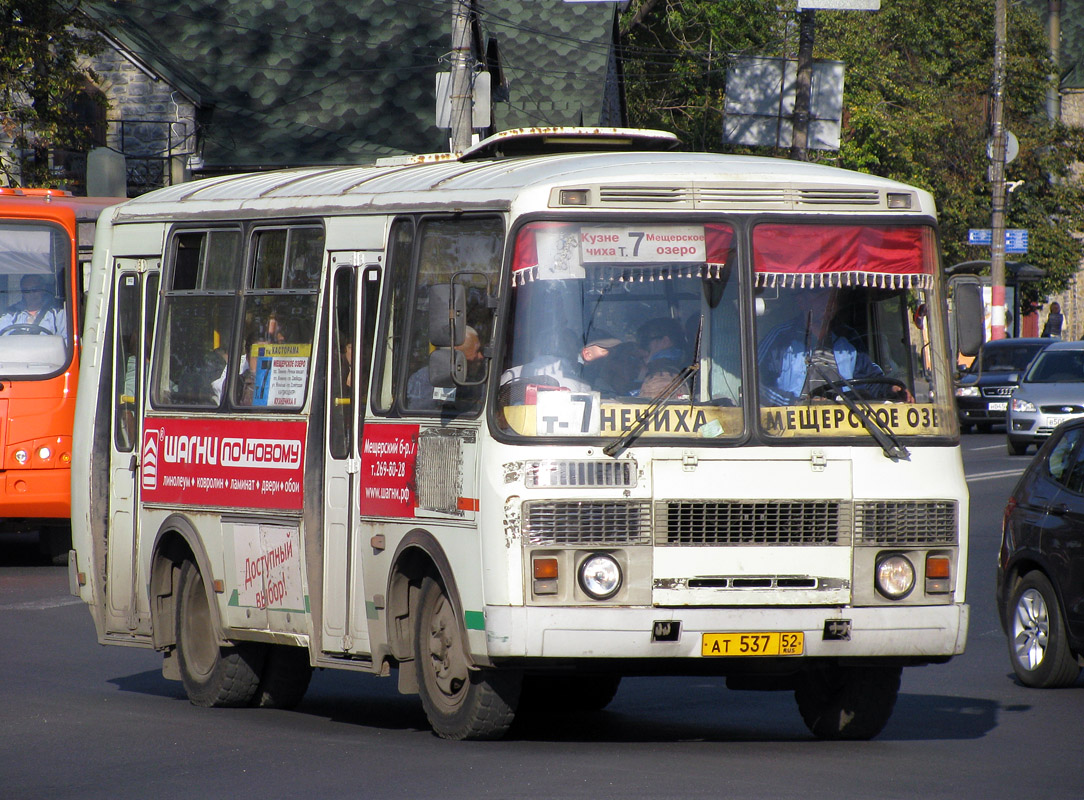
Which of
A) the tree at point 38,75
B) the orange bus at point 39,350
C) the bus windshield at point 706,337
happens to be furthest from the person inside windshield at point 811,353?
the tree at point 38,75

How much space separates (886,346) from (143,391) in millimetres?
4405

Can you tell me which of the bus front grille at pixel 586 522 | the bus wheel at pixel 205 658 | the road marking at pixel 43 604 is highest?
the bus front grille at pixel 586 522

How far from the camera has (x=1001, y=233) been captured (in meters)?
45.1

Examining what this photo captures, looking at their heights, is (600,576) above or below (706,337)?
below

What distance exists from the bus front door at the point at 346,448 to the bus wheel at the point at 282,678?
111cm

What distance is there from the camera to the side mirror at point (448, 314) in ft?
27.0

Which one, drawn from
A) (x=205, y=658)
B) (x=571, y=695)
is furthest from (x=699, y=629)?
(x=205, y=658)

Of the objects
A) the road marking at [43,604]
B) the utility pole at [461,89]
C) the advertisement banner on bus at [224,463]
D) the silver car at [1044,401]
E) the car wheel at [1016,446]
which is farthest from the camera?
the car wheel at [1016,446]

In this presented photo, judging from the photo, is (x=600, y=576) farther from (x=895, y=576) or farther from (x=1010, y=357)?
(x=1010, y=357)

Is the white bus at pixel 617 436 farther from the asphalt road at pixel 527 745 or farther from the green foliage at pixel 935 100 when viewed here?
the green foliage at pixel 935 100

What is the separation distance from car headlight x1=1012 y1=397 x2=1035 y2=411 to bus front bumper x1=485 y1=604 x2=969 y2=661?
22.3m

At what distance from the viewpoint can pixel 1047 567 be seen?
37.2ft

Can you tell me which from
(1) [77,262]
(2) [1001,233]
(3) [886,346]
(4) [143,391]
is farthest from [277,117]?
(3) [886,346]

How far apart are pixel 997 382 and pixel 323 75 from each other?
14.5 meters
